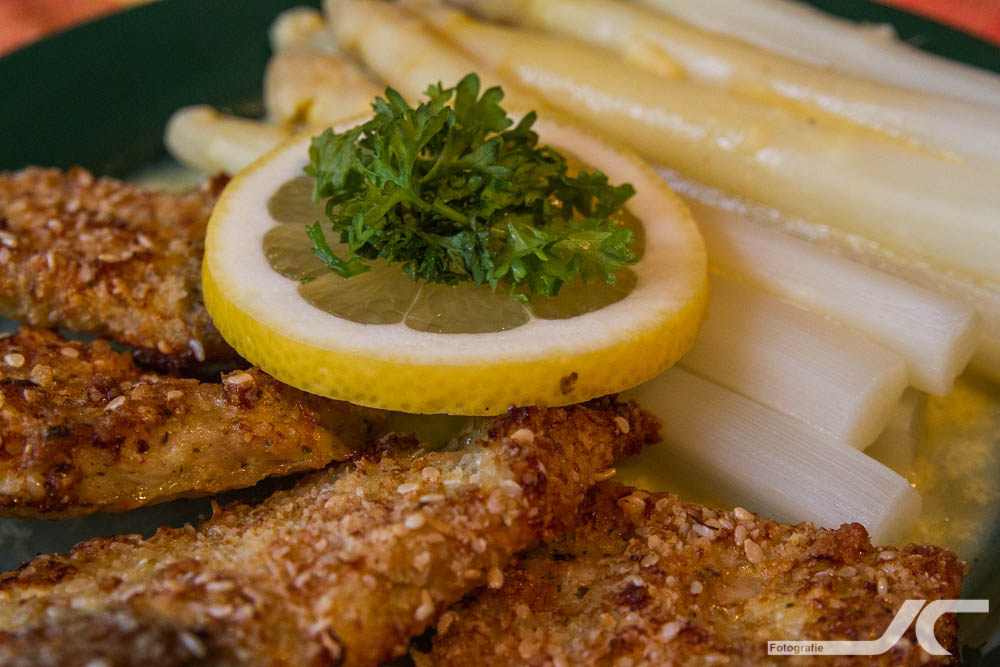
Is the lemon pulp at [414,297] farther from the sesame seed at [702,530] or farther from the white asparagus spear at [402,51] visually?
the white asparagus spear at [402,51]

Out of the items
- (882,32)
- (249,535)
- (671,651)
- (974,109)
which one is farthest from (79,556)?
(882,32)

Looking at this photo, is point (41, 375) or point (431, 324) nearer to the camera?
point (431, 324)

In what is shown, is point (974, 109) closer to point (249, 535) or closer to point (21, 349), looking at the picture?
point (249, 535)

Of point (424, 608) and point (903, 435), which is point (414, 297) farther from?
point (903, 435)

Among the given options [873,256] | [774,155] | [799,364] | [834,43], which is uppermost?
[834,43]

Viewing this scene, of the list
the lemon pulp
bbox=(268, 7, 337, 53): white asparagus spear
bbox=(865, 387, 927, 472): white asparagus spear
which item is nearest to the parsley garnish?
the lemon pulp

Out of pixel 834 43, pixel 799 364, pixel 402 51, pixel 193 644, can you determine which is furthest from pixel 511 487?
pixel 834 43
